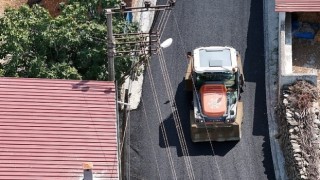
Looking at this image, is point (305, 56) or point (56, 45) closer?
point (56, 45)

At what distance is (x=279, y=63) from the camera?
34.2 metres

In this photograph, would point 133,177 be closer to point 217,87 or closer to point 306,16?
point 217,87

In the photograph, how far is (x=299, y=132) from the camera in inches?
1243

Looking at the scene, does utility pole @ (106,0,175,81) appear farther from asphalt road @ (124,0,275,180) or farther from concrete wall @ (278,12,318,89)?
concrete wall @ (278,12,318,89)

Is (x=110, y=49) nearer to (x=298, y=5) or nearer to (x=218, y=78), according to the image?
(x=218, y=78)

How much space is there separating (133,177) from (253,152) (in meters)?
5.55

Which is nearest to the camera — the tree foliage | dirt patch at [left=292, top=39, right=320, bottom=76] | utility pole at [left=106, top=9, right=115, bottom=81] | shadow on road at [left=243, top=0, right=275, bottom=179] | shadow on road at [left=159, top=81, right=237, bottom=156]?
utility pole at [left=106, top=9, right=115, bottom=81]

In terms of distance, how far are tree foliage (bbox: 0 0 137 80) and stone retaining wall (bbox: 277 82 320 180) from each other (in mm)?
7487

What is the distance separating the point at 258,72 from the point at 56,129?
12058 mm

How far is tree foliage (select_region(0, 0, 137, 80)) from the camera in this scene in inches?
1214

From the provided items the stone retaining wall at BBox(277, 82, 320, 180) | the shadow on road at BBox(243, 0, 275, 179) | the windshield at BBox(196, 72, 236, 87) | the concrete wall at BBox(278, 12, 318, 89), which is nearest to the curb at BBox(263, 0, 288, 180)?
the shadow on road at BBox(243, 0, 275, 179)

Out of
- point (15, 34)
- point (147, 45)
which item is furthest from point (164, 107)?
point (15, 34)

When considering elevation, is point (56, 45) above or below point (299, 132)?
above

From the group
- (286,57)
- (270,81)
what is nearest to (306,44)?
(286,57)
